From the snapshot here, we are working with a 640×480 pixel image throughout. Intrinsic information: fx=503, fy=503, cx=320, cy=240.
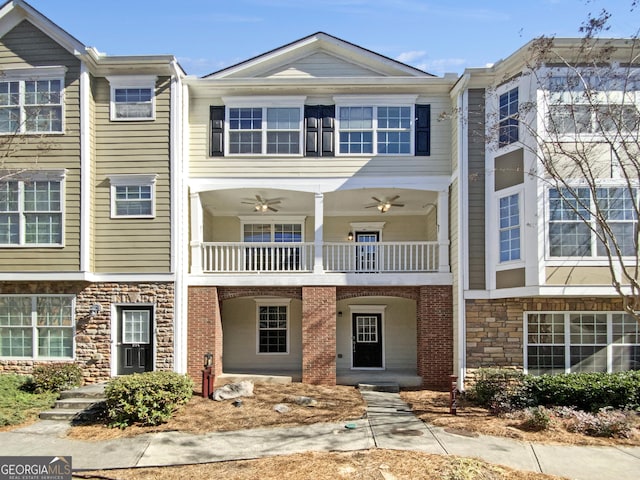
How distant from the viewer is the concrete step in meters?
13.6

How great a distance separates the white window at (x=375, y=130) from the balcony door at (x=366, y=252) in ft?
9.04

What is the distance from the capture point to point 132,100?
13781mm

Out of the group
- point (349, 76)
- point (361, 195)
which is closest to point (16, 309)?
point (361, 195)

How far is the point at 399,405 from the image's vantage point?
12.1 m

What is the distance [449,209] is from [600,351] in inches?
208

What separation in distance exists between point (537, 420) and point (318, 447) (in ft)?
14.7

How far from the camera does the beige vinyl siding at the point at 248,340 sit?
1638 centimetres

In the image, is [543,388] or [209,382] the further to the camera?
[209,382]

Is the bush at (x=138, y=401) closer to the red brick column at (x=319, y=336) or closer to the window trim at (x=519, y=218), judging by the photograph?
the red brick column at (x=319, y=336)

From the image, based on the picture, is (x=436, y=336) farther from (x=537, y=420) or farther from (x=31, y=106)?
(x=31, y=106)

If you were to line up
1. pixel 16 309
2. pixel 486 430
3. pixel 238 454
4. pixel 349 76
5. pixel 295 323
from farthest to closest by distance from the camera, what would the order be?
pixel 295 323 < pixel 349 76 < pixel 16 309 < pixel 486 430 < pixel 238 454

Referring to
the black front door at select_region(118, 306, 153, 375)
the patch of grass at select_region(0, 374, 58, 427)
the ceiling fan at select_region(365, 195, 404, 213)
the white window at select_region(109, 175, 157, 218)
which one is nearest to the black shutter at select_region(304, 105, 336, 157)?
the ceiling fan at select_region(365, 195, 404, 213)

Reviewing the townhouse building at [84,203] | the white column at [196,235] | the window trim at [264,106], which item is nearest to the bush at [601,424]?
the window trim at [264,106]

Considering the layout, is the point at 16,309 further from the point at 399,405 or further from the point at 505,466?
the point at 505,466
